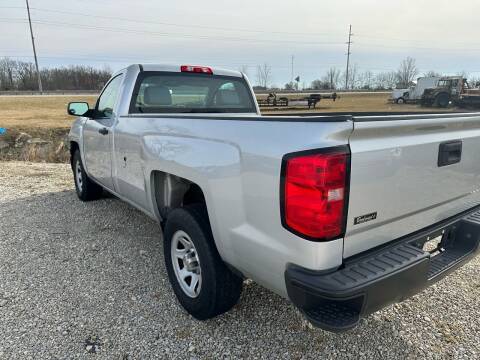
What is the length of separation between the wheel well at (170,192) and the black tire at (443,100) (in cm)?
3520

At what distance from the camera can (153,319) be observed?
2.78m

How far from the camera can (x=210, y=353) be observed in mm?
2434

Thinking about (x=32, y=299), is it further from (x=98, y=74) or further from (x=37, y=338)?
(x=98, y=74)

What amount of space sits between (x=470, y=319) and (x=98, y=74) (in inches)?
3650

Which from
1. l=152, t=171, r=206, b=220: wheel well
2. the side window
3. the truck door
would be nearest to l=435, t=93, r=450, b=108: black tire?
the side window

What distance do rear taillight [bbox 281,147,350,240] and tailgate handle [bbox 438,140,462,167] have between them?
82 cm

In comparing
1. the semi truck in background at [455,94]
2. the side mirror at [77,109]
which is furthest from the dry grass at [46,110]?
the side mirror at [77,109]

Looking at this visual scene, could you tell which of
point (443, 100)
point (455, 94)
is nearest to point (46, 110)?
point (443, 100)

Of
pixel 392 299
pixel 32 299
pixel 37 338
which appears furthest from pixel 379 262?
pixel 32 299

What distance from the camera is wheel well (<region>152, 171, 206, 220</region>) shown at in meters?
3.05

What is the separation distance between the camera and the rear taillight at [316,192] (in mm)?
1726

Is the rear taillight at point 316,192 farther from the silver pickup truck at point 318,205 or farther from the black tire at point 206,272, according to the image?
the black tire at point 206,272

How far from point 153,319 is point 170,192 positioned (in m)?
1.00

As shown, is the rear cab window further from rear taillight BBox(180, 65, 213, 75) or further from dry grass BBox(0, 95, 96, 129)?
dry grass BBox(0, 95, 96, 129)
